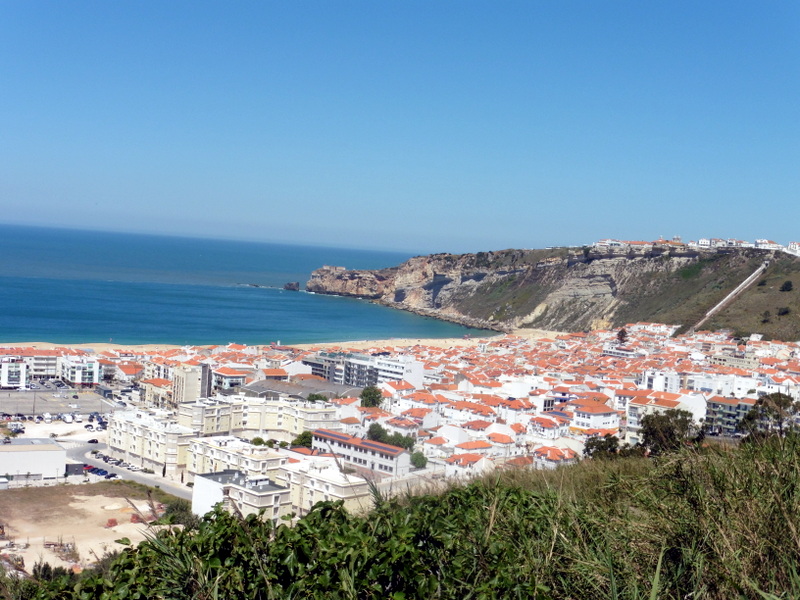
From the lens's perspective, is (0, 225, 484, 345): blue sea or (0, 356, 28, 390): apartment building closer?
(0, 356, 28, 390): apartment building

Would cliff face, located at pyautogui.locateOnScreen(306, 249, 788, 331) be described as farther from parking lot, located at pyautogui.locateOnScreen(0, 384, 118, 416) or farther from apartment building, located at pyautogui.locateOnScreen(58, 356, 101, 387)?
parking lot, located at pyautogui.locateOnScreen(0, 384, 118, 416)

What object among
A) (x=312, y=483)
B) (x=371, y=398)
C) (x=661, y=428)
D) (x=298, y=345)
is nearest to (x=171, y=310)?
(x=298, y=345)

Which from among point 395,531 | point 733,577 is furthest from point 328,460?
point 733,577

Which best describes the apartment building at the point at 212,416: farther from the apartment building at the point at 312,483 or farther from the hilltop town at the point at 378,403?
the apartment building at the point at 312,483

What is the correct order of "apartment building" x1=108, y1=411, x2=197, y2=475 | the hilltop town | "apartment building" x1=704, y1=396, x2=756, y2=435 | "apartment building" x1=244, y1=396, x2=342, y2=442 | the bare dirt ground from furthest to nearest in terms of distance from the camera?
1. "apartment building" x1=244, y1=396, x2=342, y2=442
2. "apartment building" x1=704, y1=396, x2=756, y2=435
3. "apartment building" x1=108, y1=411, x2=197, y2=475
4. the hilltop town
5. the bare dirt ground

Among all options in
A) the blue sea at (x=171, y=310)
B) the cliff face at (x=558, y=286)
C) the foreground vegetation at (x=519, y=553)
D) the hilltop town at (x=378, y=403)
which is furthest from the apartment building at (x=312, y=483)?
the cliff face at (x=558, y=286)

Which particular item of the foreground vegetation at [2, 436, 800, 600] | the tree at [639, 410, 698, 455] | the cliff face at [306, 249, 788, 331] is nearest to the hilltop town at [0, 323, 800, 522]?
the tree at [639, 410, 698, 455]
